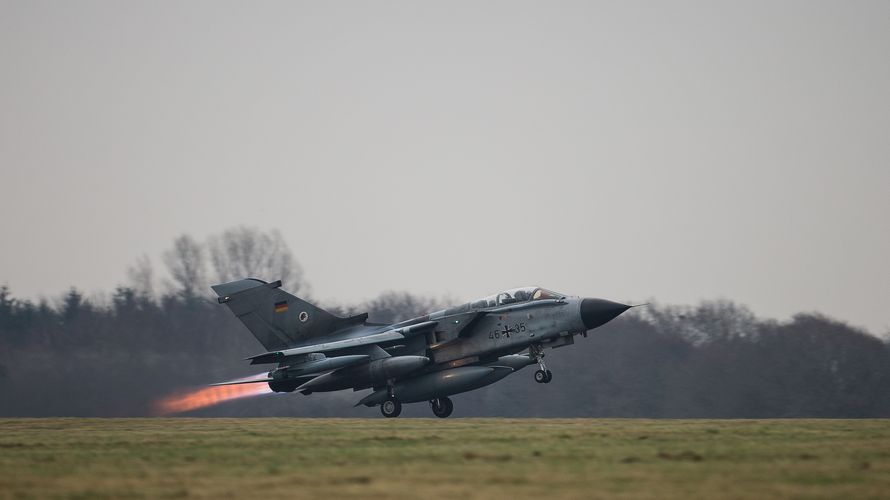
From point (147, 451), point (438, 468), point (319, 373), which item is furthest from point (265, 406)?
point (438, 468)

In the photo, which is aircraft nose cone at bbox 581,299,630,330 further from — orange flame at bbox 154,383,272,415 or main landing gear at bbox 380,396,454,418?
orange flame at bbox 154,383,272,415

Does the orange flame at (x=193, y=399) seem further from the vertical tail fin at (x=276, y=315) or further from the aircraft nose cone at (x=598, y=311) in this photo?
the aircraft nose cone at (x=598, y=311)

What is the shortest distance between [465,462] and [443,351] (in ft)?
43.1

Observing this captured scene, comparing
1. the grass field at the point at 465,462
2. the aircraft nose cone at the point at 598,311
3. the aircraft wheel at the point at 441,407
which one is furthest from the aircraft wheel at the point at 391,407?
the grass field at the point at 465,462

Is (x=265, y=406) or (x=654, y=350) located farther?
(x=654, y=350)

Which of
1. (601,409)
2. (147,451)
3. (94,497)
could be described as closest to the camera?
(94,497)

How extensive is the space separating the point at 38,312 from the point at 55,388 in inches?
363

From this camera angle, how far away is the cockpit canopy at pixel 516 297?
26.7 meters

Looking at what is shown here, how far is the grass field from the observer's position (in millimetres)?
11977

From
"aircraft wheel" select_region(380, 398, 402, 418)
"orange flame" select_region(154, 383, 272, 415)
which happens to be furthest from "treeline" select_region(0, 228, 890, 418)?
"aircraft wheel" select_region(380, 398, 402, 418)

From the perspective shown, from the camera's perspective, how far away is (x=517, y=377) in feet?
159

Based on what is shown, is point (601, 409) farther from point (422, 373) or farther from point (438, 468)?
point (438, 468)

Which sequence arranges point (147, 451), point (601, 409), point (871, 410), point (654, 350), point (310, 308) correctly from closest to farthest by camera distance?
point (147, 451) < point (310, 308) < point (871, 410) < point (601, 409) < point (654, 350)

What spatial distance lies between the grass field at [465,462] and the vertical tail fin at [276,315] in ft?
26.4
